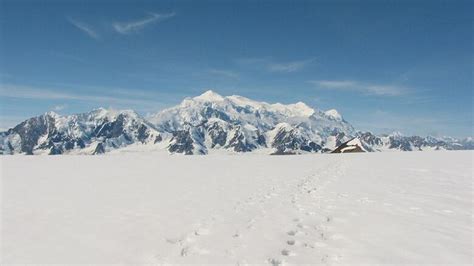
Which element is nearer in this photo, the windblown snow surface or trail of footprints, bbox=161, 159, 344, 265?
the windblown snow surface

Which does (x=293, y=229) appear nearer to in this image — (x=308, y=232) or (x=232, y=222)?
(x=308, y=232)

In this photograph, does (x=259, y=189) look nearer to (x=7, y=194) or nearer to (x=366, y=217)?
(x=366, y=217)

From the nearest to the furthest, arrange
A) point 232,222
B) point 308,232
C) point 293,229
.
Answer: point 308,232 < point 293,229 < point 232,222

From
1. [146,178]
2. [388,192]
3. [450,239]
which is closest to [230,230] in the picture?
[450,239]

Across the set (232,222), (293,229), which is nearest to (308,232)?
(293,229)

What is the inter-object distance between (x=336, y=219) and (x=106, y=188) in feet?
39.7

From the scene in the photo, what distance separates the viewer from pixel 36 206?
16234 millimetres

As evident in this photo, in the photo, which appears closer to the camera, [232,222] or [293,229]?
[293,229]

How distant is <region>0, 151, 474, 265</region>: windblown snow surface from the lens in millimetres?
10688

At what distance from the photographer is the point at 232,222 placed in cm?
1409

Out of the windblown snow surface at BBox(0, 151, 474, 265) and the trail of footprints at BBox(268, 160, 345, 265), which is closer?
the windblown snow surface at BBox(0, 151, 474, 265)

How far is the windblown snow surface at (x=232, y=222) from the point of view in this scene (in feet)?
35.1

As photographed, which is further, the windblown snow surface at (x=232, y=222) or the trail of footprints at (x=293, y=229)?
the trail of footprints at (x=293, y=229)

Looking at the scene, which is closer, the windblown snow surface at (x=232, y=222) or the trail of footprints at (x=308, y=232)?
the windblown snow surface at (x=232, y=222)
